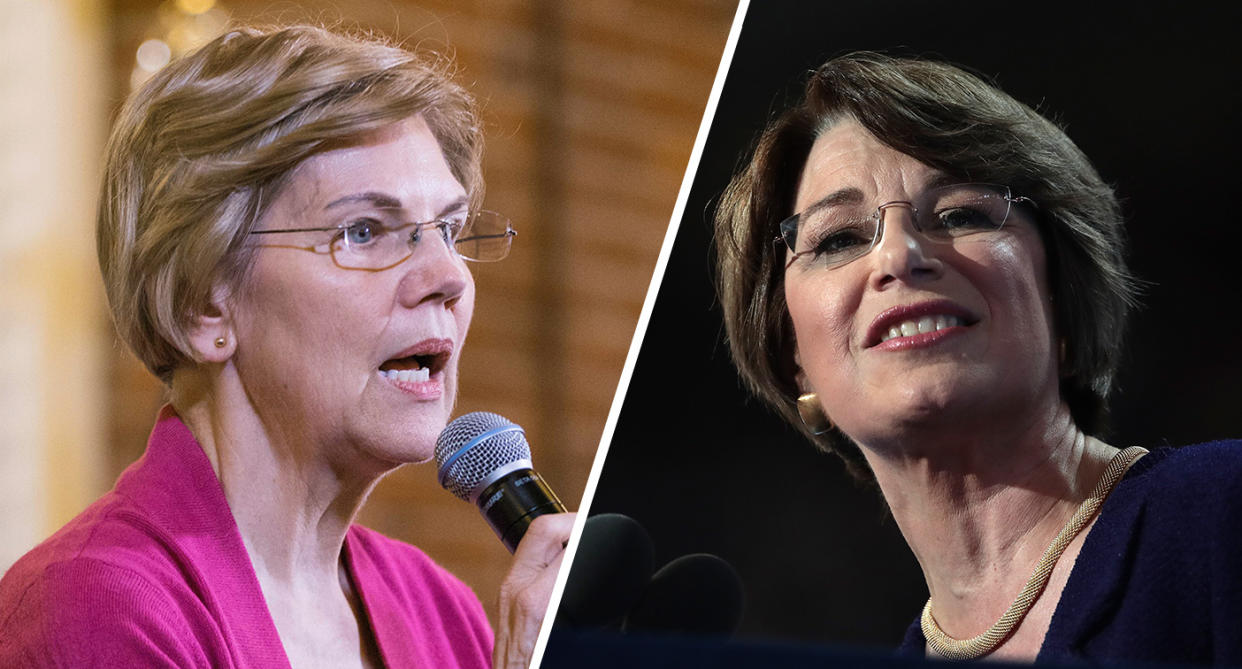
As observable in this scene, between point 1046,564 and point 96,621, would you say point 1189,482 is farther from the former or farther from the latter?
point 96,621

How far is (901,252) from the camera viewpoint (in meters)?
0.94

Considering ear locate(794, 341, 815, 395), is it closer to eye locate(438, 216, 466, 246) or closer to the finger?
the finger

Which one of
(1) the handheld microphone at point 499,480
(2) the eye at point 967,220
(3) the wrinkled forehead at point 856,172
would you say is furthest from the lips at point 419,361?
(2) the eye at point 967,220

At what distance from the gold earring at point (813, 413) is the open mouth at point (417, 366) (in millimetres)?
419

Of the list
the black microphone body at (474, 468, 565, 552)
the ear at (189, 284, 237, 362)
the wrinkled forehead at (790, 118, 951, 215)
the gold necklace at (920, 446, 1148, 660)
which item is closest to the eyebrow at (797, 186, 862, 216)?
the wrinkled forehead at (790, 118, 951, 215)

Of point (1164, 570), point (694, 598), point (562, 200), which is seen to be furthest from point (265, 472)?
point (562, 200)

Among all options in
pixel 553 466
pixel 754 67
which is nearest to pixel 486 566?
pixel 553 466

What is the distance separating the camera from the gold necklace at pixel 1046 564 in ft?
2.75

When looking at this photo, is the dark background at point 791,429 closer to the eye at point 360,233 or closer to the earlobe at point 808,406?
the earlobe at point 808,406

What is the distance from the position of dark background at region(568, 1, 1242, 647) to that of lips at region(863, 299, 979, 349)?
118mm

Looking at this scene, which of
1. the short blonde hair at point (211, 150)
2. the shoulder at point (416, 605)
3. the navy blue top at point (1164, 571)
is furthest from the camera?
the shoulder at point (416, 605)

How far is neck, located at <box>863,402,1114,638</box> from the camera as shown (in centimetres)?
86

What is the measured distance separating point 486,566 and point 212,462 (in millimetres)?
865

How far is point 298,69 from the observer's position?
125 centimetres
